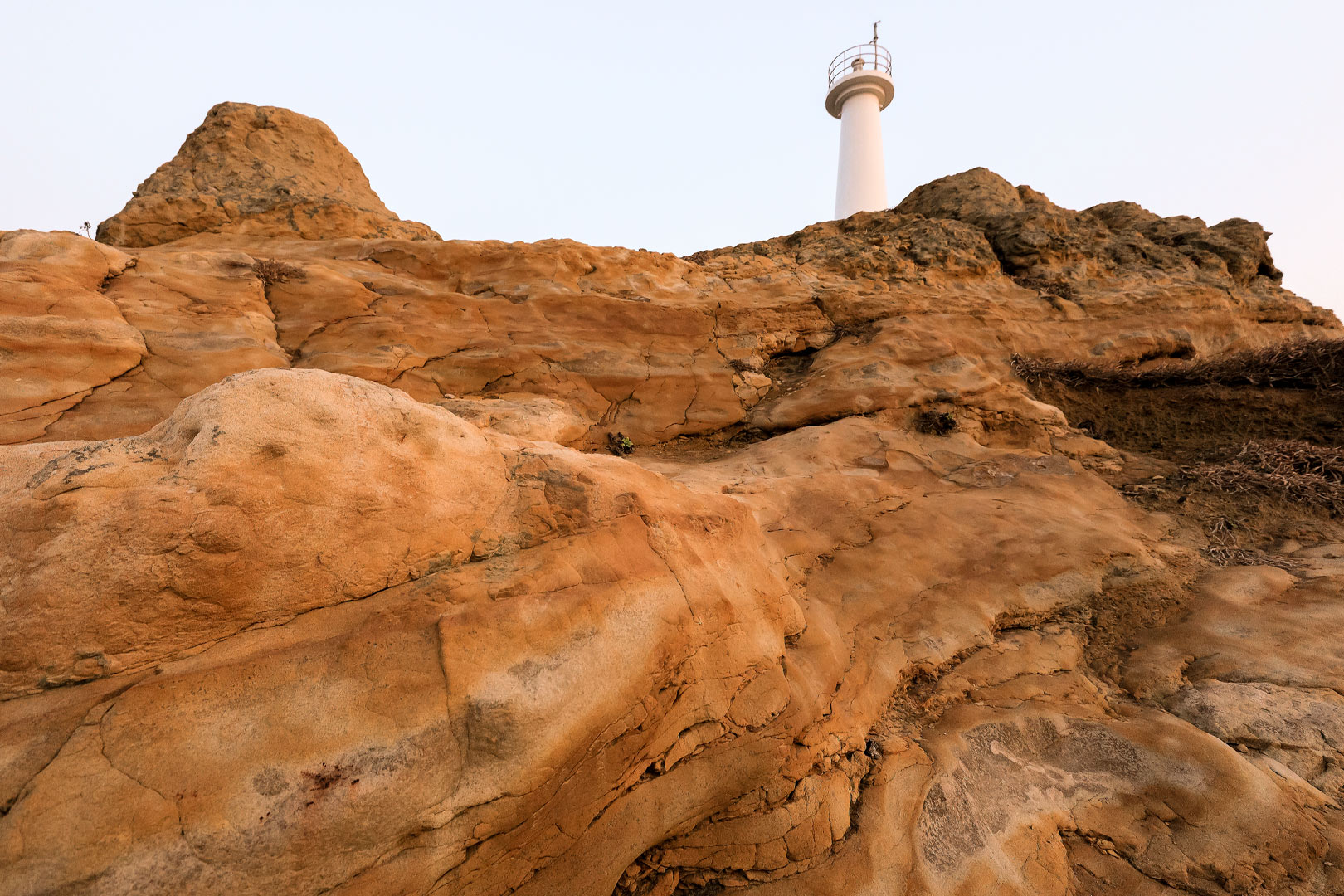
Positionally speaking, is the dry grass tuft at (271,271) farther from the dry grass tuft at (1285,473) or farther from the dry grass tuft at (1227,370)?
the dry grass tuft at (1285,473)

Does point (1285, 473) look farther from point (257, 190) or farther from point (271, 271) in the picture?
point (257, 190)

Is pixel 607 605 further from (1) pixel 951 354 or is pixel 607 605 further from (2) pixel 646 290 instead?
(1) pixel 951 354

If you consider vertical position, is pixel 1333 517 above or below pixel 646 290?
below

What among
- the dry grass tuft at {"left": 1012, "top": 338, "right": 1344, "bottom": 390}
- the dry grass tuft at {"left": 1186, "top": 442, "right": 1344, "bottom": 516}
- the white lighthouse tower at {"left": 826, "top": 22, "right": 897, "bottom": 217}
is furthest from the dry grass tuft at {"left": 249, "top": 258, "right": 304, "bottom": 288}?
the white lighthouse tower at {"left": 826, "top": 22, "right": 897, "bottom": 217}

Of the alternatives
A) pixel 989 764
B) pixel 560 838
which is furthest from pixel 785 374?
pixel 560 838

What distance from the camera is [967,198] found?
8.05 metres

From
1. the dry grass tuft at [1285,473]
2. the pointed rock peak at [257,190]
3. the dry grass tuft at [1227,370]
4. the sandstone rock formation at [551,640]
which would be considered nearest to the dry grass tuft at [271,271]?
the sandstone rock formation at [551,640]

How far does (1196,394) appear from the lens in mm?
5656

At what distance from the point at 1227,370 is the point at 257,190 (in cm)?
988

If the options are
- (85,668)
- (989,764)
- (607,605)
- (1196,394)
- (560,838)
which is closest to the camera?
(85,668)

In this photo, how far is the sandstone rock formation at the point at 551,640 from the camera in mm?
1381

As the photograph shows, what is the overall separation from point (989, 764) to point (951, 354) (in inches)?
170

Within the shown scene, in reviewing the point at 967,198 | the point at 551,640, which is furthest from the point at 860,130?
the point at 551,640

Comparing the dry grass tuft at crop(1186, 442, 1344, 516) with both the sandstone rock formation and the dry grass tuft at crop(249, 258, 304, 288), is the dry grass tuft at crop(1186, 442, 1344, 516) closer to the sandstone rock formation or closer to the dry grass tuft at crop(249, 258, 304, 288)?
the sandstone rock formation
